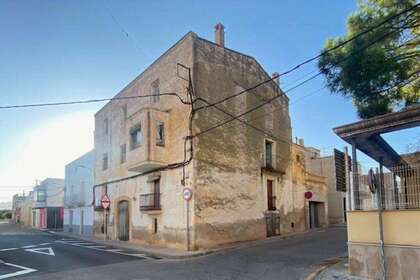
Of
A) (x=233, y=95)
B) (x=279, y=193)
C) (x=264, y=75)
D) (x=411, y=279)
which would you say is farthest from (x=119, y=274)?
(x=264, y=75)

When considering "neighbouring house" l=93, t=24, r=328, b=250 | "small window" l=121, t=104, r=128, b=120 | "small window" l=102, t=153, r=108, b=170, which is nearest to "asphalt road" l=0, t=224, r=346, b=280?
"neighbouring house" l=93, t=24, r=328, b=250

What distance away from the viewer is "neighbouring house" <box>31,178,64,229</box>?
50.4 meters

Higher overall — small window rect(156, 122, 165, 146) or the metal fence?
small window rect(156, 122, 165, 146)

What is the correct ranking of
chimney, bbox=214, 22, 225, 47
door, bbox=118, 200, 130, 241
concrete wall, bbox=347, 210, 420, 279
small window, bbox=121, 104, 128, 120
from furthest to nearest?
small window, bbox=121, 104, 128, 120 < door, bbox=118, 200, 130, 241 < chimney, bbox=214, 22, 225, 47 < concrete wall, bbox=347, 210, 420, 279

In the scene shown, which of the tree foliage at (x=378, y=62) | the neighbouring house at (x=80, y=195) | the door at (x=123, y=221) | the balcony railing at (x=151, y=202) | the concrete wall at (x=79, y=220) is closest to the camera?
the tree foliage at (x=378, y=62)

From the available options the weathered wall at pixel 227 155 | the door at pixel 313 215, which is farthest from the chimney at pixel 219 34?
the door at pixel 313 215

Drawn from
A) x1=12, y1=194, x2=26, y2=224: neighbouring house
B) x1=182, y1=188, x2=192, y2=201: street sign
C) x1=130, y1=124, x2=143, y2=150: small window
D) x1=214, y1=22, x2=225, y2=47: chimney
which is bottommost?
x1=12, y1=194, x2=26, y2=224: neighbouring house

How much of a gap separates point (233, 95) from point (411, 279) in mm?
13805

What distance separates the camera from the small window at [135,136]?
20.4 meters

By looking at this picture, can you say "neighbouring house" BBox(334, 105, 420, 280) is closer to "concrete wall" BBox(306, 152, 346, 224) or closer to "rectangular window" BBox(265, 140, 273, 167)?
"rectangular window" BBox(265, 140, 273, 167)

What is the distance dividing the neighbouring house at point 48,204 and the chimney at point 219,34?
38905mm

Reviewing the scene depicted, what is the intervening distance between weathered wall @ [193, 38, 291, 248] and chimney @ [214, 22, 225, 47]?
32.2 inches

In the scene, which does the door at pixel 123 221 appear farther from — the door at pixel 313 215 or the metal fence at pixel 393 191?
the metal fence at pixel 393 191

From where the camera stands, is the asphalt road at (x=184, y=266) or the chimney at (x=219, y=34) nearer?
the asphalt road at (x=184, y=266)
